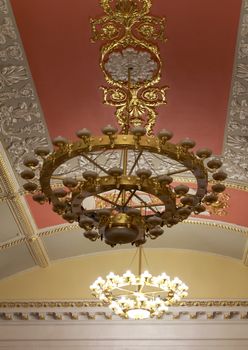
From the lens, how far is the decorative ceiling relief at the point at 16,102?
555 centimetres

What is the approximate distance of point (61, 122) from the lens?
6.76 meters

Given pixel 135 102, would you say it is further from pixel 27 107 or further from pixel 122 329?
pixel 122 329

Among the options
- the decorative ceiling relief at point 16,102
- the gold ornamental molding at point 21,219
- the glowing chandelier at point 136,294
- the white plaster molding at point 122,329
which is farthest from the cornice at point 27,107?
the white plaster molding at point 122,329

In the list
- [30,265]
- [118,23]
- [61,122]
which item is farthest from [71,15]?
[30,265]

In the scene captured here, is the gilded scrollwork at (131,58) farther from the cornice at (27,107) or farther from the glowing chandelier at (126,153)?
the cornice at (27,107)

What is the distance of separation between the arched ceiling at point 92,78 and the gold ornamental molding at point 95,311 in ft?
7.94

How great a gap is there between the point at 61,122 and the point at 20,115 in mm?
434

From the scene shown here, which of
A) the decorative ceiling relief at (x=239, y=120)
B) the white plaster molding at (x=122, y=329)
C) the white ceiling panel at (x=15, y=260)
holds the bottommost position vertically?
the white plaster molding at (x=122, y=329)

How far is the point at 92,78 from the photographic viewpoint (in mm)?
6066

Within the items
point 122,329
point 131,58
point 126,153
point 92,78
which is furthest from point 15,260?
point 131,58

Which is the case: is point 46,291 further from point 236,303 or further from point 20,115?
point 20,115

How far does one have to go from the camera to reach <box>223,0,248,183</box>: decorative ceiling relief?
551cm

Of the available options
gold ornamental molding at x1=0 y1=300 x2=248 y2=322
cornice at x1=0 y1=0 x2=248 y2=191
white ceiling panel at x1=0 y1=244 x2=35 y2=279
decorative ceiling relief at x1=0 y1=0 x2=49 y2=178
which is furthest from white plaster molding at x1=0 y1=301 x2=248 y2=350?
decorative ceiling relief at x1=0 y1=0 x2=49 y2=178

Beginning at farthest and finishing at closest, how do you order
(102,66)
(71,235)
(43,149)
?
(71,235), (102,66), (43,149)
